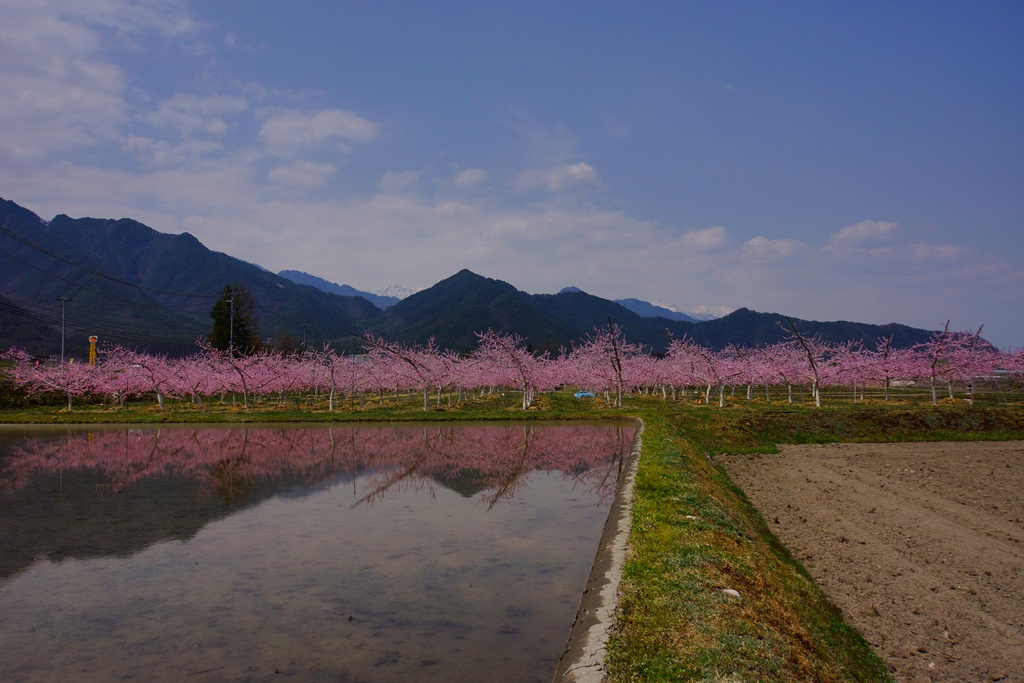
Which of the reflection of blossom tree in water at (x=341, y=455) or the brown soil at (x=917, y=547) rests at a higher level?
the brown soil at (x=917, y=547)

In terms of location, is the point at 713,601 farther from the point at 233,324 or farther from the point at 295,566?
the point at 233,324

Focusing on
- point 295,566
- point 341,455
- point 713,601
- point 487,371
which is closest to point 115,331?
point 487,371

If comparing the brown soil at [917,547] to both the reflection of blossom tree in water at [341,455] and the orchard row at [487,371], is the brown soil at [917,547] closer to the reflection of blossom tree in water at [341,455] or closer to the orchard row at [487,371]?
the reflection of blossom tree in water at [341,455]

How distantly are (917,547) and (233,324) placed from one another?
8170 centimetres

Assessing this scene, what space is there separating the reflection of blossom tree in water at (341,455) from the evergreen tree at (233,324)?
47.7m

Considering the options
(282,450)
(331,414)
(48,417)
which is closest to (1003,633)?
(282,450)

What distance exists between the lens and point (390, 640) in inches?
253

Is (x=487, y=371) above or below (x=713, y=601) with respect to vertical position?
above

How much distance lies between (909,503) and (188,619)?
14.6 m

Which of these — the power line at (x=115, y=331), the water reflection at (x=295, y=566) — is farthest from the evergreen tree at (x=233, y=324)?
the power line at (x=115, y=331)

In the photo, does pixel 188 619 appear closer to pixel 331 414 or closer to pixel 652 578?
pixel 652 578

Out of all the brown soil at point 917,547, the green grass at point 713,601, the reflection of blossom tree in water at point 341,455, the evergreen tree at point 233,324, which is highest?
the evergreen tree at point 233,324

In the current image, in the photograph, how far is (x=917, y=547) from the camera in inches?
409

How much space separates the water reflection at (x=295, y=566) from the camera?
6.08 metres
